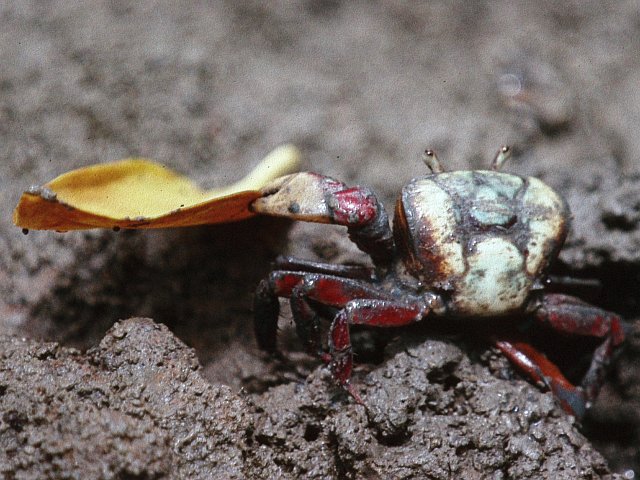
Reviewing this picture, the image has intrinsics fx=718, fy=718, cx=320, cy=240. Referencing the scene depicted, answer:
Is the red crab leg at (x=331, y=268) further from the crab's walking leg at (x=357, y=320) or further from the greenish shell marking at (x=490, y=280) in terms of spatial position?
the greenish shell marking at (x=490, y=280)

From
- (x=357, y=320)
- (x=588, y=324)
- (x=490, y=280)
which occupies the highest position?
(x=490, y=280)

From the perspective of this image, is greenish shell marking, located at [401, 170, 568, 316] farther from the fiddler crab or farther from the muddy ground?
the muddy ground

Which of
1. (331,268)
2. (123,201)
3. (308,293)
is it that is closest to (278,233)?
(331,268)

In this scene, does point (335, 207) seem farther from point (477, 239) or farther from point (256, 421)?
point (256, 421)

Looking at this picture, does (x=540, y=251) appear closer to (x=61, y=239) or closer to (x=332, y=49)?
(x=61, y=239)

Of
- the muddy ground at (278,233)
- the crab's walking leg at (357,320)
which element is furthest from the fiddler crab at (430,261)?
the muddy ground at (278,233)

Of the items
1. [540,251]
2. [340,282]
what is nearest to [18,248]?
[340,282]

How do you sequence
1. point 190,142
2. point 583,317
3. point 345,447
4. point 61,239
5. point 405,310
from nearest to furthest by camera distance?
point 345,447 → point 405,310 → point 583,317 → point 61,239 → point 190,142
